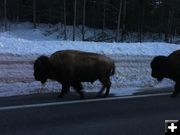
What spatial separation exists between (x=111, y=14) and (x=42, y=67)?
5986 cm

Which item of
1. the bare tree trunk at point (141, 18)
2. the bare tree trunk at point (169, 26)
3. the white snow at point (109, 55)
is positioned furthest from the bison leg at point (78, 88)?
the bare tree trunk at point (141, 18)

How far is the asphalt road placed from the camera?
27.1ft

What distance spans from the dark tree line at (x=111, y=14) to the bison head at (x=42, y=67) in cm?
4785

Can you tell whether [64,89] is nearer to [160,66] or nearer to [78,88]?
[78,88]

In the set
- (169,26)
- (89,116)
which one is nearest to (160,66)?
(89,116)

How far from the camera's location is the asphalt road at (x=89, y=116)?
827 cm

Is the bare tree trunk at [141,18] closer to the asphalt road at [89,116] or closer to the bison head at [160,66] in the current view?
the bison head at [160,66]

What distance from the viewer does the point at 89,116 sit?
31.0ft

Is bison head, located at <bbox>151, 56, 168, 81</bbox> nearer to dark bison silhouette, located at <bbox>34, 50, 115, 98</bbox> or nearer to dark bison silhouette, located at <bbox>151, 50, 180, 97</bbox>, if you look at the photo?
dark bison silhouette, located at <bbox>151, 50, 180, 97</bbox>

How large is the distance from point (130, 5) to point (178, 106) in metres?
58.3

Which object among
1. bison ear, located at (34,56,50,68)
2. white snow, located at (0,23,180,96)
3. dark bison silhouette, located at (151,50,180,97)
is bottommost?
white snow, located at (0,23,180,96)

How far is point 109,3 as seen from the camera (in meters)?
69.5

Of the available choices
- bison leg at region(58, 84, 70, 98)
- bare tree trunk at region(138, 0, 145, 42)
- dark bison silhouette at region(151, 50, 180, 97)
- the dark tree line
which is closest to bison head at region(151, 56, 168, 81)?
dark bison silhouette at region(151, 50, 180, 97)

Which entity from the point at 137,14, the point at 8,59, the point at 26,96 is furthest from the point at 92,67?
the point at 137,14
